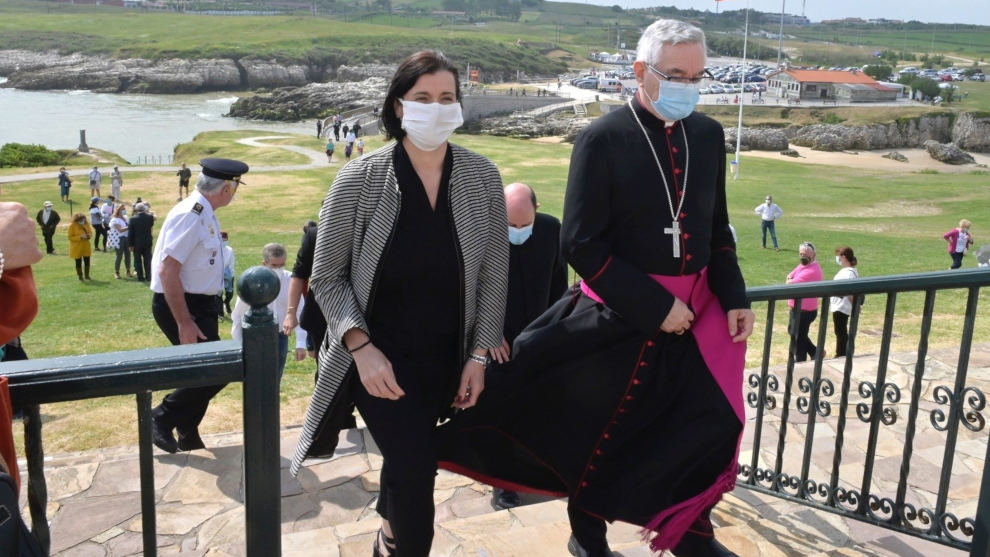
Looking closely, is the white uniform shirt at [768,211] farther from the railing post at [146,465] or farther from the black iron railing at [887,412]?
the railing post at [146,465]

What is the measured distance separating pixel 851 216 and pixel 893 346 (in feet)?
69.0

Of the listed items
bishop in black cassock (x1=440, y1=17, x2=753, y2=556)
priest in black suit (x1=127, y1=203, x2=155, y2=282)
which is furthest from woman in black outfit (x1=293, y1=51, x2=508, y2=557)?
priest in black suit (x1=127, y1=203, x2=155, y2=282)

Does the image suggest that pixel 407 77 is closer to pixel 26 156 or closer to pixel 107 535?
pixel 107 535

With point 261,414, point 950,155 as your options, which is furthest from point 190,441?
point 950,155

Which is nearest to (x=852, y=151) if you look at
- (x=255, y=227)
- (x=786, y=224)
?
(x=786, y=224)

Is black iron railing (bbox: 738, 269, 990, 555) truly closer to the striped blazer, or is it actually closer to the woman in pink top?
the striped blazer

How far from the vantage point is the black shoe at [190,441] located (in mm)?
5699

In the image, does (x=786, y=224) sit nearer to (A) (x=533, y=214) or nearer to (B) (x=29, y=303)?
(A) (x=533, y=214)

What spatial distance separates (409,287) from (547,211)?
21.8m

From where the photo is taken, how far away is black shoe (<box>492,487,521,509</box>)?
15.5ft

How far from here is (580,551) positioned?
3396mm

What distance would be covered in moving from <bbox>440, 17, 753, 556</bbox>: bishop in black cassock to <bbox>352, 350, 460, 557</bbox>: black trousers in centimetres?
25

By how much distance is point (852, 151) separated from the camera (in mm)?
61875

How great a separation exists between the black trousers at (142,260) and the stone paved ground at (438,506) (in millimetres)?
11806
